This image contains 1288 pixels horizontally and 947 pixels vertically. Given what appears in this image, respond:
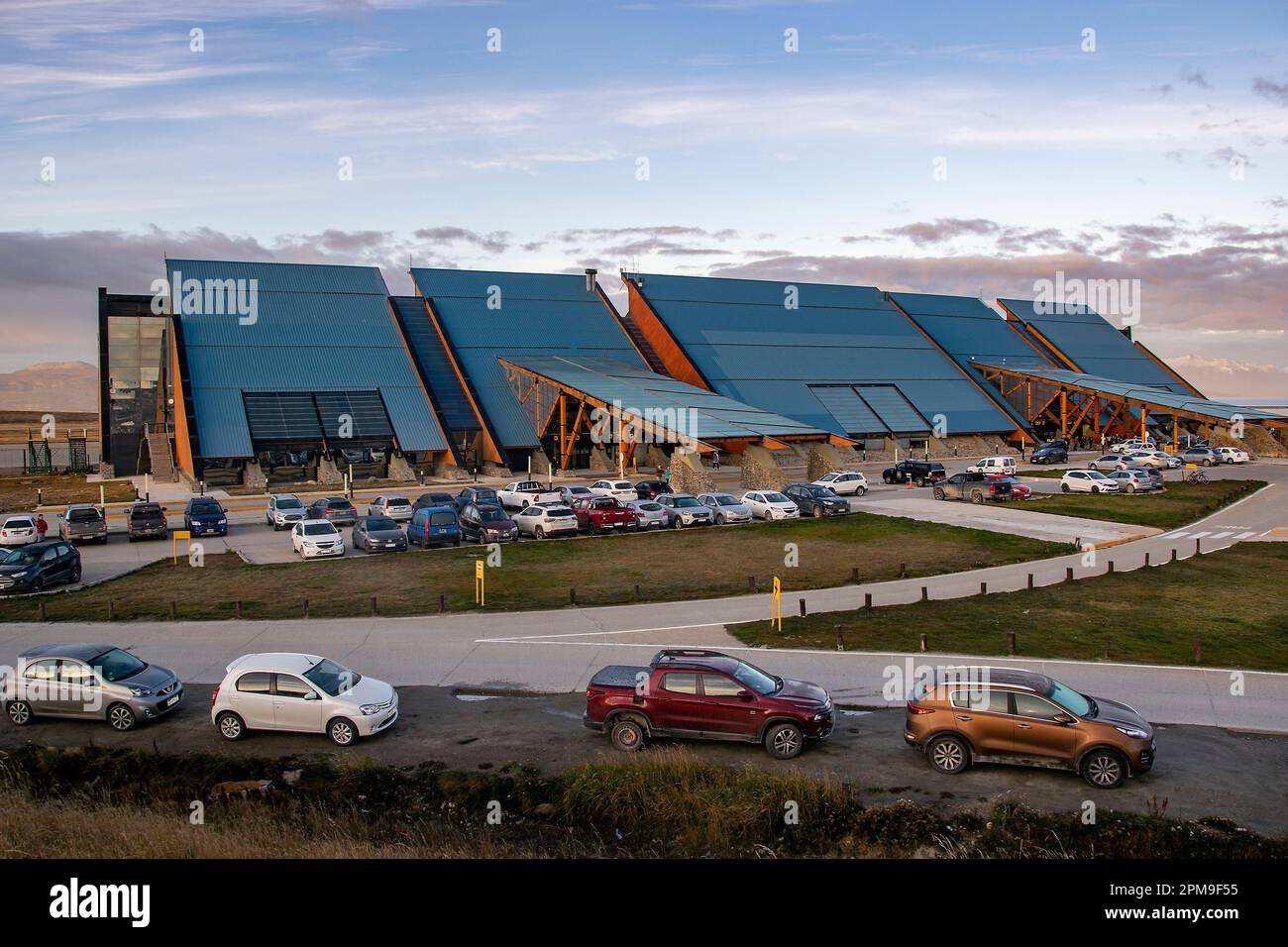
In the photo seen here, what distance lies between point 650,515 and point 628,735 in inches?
945

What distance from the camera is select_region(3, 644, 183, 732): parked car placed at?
15.6 meters

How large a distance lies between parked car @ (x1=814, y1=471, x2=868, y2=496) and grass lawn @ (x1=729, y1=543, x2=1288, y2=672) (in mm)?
20189

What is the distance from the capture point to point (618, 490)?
43.6 metres

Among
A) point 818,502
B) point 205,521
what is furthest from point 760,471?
point 205,521

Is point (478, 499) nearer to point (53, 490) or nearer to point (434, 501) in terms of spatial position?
point (434, 501)

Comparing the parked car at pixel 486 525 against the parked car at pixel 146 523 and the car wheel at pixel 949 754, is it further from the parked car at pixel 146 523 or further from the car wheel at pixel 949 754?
the car wheel at pixel 949 754

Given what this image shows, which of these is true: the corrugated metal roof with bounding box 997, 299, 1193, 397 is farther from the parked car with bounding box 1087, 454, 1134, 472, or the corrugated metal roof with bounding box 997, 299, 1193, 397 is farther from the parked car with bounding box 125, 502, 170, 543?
the parked car with bounding box 125, 502, 170, 543

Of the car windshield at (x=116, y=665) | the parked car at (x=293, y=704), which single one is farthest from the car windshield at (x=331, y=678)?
the car windshield at (x=116, y=665)

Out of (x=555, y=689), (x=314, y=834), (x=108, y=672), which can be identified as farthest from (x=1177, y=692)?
(x=108, y=672)

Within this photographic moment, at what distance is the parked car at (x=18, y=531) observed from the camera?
111 feet

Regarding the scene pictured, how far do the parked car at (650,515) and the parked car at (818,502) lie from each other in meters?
6.63
